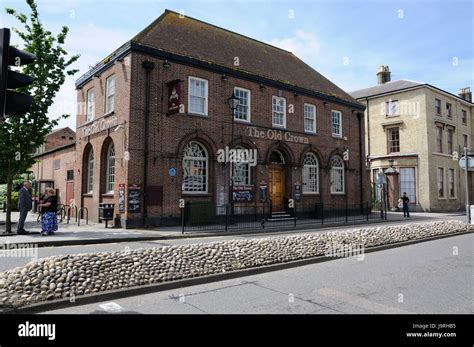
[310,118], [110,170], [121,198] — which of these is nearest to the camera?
[121,198]

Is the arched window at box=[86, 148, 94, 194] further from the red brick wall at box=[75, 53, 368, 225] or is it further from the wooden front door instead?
the wooden front door

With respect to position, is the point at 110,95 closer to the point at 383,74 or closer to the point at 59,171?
the point at 59,171

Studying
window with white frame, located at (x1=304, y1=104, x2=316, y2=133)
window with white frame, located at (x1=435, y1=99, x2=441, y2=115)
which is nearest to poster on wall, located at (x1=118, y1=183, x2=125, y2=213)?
window with white frame, located at (x1=304, y1=104, x2=316, y2=133)

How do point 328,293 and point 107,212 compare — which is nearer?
point 328,293

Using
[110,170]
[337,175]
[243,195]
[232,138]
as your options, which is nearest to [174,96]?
[232,138]

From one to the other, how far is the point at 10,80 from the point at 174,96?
11267 millimetres

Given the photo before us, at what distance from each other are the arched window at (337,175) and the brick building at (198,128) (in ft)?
0.23

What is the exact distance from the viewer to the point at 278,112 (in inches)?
813

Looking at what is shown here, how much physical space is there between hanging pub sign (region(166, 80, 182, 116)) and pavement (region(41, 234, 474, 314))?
391 inches

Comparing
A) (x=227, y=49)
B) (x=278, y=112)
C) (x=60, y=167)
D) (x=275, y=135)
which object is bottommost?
(x=60, y=167)

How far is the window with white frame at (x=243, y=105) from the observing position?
62.2 feet

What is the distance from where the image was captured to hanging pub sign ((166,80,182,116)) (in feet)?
50.7

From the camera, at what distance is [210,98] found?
17.7 meters
